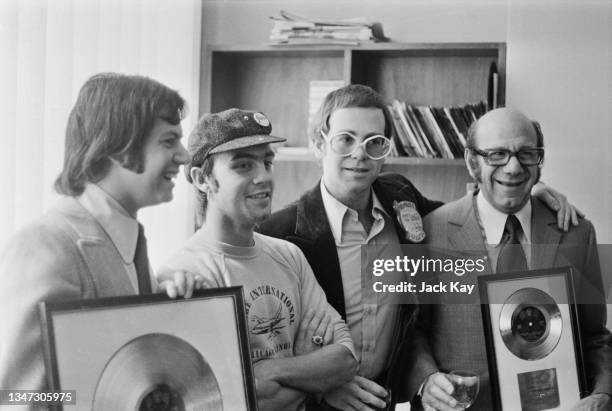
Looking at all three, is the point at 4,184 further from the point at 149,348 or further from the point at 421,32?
the point at 421,32

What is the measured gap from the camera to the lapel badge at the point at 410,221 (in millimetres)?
1775

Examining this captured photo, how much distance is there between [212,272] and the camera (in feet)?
4.85

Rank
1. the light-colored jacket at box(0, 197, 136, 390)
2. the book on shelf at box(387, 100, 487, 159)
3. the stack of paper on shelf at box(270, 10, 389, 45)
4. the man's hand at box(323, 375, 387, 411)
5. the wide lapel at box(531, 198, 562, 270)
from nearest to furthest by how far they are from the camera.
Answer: the light-colored jacket at box(0, 197, 136, 390), the man's hand at box(323, 375, 387, 411), the wide lapel at box(531, 198, 562, 270), the stack of paper on shelf at box(270, 10, 389, 45), the book on shelf at box(387, 100, 487, 159)

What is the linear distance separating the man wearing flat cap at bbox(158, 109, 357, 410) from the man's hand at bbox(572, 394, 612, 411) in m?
0.62

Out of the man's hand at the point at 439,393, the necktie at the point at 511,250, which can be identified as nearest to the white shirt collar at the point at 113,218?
the man's hand at the point at 439,393

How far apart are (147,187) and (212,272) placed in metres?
0.22

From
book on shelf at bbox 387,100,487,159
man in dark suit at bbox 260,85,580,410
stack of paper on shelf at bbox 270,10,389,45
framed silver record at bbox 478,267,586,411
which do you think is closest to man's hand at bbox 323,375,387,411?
man in dark suit at bbox 260,85,580,410

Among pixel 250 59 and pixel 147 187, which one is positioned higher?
pixel 250 59

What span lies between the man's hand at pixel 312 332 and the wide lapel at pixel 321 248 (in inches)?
3.6

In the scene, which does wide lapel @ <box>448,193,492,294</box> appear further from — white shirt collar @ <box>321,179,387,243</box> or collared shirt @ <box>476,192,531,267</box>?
white shirt collar @ <box>321,179,387,243</box>

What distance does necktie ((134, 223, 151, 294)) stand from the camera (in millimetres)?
1362

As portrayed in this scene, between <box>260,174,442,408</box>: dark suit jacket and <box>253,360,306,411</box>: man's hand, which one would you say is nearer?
<box>253,360,306,411</box>: man's hand

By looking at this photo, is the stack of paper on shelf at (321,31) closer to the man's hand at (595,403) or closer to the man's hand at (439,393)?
the man's hand at (439,393)

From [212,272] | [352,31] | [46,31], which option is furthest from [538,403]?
[46,31]
